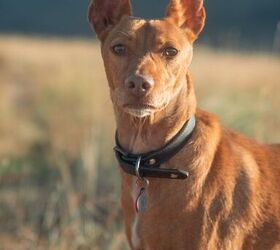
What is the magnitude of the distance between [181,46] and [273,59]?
534 inches

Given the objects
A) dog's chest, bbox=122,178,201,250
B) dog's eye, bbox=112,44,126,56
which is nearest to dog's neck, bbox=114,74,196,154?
dog's chest, bbox=122,178,201,250

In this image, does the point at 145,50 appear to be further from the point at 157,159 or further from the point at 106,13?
the point at 157,159

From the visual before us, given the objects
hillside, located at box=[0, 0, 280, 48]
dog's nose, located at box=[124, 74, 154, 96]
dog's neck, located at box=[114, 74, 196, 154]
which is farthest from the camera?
hillside, located at box=[0, 0, 280, 48]

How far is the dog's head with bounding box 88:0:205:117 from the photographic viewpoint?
5.23m

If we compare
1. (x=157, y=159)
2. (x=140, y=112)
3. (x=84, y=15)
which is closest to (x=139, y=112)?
(x=140, y=112)

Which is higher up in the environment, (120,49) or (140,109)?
(120,49)

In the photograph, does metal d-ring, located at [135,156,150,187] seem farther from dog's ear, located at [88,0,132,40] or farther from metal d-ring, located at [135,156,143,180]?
dog's ear, located at [88,0,132,40]

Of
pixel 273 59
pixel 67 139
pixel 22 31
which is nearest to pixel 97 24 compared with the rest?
pixel 67 139

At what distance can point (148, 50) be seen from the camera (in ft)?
17.8

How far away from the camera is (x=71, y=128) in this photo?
12.1 meters

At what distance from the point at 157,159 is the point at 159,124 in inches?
8.2

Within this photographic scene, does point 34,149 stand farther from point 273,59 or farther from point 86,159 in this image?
point 273,59

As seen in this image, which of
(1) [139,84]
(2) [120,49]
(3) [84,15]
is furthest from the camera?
(3) [84,15]

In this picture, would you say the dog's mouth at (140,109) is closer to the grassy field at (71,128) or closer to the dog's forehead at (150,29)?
the dog's forehead at (150,29)
